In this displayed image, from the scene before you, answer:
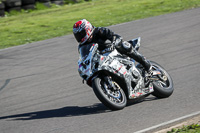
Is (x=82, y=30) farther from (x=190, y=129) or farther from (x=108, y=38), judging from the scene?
(x=190, y=129)

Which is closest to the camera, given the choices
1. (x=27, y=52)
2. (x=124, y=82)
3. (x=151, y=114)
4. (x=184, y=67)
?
(x=151, y=114)

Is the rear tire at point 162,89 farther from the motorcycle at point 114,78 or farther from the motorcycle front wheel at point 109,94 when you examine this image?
the motorcycle front wheel at point 109,94

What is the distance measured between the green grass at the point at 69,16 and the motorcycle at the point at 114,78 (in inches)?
352

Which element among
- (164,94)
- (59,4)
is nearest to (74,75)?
(164,94)

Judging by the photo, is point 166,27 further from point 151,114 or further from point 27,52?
point 151,114

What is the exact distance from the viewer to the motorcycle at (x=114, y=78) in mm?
6406

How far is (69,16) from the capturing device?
20.4 m

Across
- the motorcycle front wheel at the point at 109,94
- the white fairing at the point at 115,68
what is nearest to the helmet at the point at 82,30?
the white fairing at the point at 115,68

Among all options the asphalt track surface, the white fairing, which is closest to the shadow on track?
the asphalt track surface

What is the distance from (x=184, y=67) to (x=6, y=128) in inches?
182

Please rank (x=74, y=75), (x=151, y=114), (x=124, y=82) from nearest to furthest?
1. (x=151, y=114)
2. (x=124, y=82)
3. (x=74, y=75)

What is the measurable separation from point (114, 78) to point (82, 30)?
975mm

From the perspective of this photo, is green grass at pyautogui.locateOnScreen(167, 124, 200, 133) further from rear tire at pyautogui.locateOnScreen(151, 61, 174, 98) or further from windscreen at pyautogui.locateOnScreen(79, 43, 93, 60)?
windscreen at pyautogui.locateOnScreen(79, 43, 93, 60)

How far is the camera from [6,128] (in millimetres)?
6500
